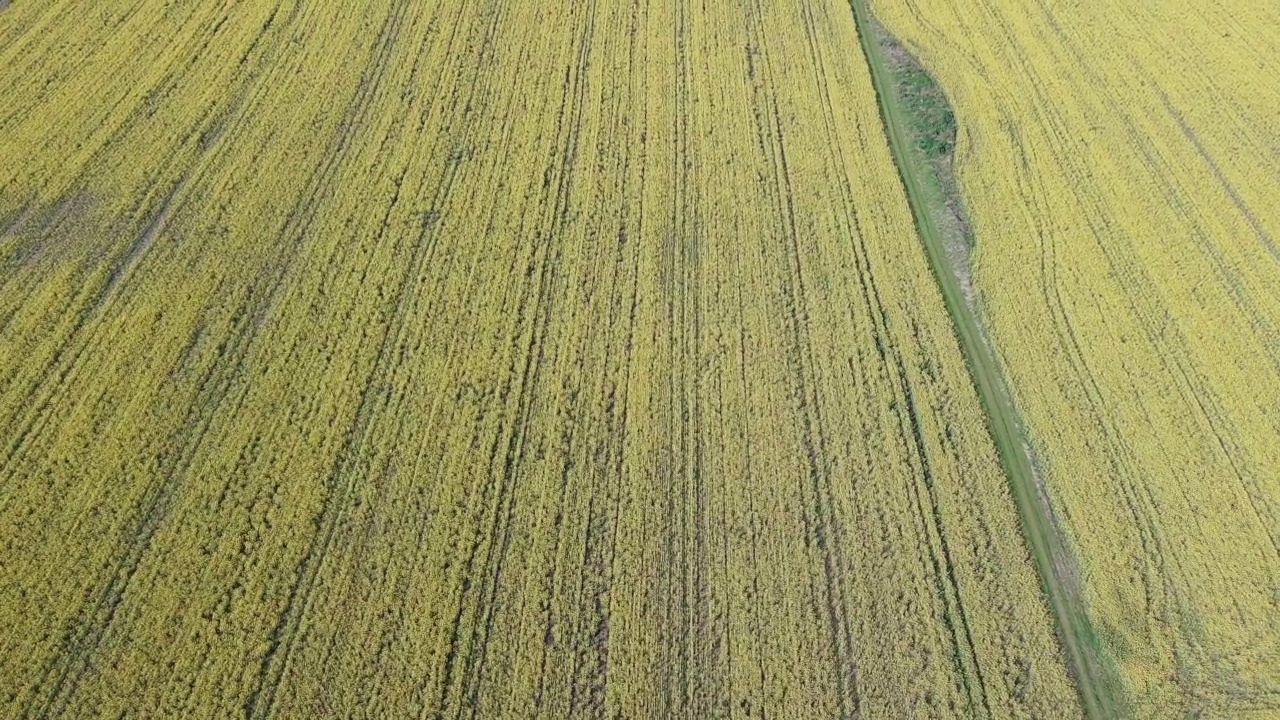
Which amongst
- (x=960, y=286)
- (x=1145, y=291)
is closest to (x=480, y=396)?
(x=960, y=286)

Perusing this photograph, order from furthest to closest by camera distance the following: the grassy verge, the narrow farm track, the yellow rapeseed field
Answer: the yellow rapeseed field → the grassy verge → the narrow farm track

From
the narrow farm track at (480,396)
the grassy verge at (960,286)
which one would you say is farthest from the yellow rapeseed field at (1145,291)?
the narrow farm track at (480,396)

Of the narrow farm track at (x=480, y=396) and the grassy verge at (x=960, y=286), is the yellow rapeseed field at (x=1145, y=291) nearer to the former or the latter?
the grassy verge at (x=960, y=286)

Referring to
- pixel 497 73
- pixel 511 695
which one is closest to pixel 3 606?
pixel 511 695

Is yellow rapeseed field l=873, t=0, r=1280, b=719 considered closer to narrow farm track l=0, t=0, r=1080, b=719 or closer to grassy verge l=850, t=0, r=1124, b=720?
grassy verge l=850, t=0, r=1124, b=720

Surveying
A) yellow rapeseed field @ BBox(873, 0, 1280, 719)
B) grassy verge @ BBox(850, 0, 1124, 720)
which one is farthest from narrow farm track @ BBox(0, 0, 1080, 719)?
yellow rapeseed field @ BBox(873, 0, 1280, 719)

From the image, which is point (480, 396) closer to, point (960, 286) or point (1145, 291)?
point (960, 286)
